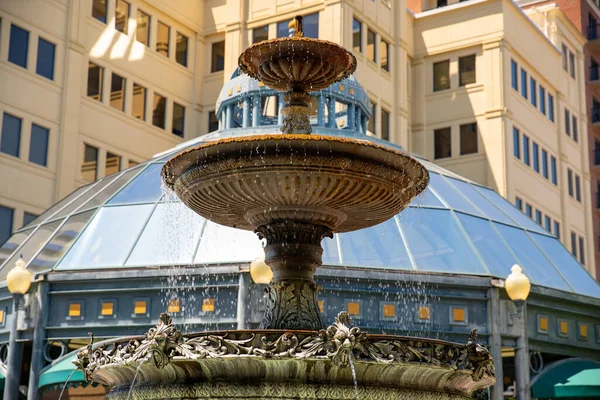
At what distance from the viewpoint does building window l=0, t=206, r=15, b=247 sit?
32.5 m

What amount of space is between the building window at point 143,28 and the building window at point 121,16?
649 millimetres

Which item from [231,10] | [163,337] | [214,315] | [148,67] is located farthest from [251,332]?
[231,10]

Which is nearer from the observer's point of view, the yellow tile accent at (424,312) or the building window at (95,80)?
the yellow tile accent at (424,312)

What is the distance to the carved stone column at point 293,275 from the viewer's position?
10.6 metres

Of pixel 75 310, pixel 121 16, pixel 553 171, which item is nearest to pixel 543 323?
pixel 75 310

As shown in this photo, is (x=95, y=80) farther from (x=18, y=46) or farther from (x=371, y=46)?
(x=371, y=46)

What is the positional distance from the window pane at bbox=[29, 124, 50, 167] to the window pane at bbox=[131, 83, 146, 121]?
4.60 m

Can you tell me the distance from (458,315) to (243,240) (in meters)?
4.20

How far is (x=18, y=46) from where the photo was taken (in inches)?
1348

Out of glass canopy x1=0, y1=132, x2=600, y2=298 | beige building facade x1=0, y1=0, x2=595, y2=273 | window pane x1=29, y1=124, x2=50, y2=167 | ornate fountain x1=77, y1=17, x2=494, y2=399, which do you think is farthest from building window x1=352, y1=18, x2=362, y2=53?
ornate fountain x1=77, y1=17, x2=494, y2=399

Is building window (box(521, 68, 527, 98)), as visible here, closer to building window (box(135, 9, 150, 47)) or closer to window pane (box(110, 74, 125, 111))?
building window (box(135, 9, 150, 47))

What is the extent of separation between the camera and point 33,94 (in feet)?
113

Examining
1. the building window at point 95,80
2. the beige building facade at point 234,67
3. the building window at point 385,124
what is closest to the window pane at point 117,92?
the beige building facade at point 234,67

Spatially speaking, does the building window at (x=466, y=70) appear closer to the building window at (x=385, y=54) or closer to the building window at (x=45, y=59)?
the building window at (x=385, y=54)
